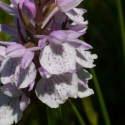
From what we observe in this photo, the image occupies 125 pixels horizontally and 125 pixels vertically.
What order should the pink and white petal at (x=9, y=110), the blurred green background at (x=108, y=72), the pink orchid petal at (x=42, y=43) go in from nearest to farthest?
the pink orchid petal at (x=42, y=43), the pink and white petal at (x=9, y=110), the blurred green background at (x=108, y=72)

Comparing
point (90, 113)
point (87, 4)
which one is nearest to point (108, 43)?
point (87, 4)

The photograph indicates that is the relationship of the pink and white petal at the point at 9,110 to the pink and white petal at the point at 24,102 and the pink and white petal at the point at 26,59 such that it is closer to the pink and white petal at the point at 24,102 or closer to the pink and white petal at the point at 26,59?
the pink and white petal at the point at 24,102

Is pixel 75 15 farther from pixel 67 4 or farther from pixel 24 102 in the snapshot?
pixel 24 102

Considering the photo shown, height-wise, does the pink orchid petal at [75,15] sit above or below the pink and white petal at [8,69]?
above

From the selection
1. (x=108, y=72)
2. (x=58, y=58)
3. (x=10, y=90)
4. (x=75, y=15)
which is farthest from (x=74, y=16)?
(x=108, y=72)

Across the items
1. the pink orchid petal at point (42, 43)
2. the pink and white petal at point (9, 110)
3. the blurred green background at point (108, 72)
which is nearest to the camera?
the pink orchid petal at point (42, 43)

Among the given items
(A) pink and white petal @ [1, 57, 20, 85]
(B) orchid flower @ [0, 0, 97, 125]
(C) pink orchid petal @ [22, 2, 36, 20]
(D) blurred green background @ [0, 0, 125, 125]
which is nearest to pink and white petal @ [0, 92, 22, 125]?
(B) orchid flower @ [0, 0, 97, 125]

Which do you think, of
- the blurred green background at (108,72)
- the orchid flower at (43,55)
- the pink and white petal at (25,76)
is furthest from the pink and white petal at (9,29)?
the blurred green background at (108,72)
